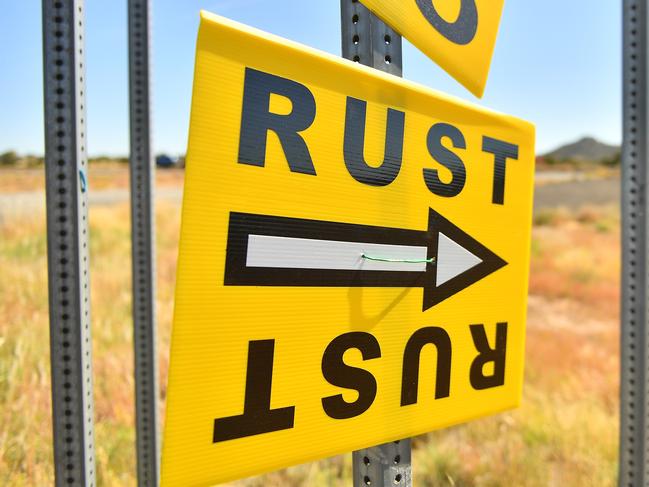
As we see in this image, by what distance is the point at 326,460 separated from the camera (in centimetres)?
247

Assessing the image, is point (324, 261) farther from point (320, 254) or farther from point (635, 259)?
point (635, 259)

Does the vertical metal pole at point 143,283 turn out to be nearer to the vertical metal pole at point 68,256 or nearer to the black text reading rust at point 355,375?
the vertical metal pole at point 68,256

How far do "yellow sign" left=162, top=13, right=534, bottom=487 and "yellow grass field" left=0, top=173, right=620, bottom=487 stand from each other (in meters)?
1.55

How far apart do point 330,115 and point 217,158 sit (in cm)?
18

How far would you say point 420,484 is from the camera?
7.65ft

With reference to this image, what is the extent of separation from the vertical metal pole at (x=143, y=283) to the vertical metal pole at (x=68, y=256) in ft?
2.87

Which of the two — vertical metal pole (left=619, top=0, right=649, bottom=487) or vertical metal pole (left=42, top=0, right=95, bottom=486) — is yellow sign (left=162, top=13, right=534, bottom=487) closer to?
vertical metal pole (left=42, top=0, right=95, bottom=486)

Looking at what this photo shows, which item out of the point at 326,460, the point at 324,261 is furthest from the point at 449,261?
the point at 326,460

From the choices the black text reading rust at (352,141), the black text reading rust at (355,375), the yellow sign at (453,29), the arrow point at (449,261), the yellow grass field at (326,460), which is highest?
the yellow sign at (453,29)

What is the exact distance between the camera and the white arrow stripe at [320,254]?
2.30 feet

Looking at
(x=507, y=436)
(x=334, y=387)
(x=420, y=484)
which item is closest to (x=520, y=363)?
(x=334, y=387)

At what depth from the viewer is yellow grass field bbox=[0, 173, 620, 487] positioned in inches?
87.6

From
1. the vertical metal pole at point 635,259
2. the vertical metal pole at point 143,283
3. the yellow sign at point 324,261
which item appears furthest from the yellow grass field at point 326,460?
the yellow sign at point 324,261

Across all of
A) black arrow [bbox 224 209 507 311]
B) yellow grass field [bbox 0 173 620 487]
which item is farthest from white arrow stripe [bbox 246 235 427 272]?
yellow grass field [bbox 0 173 620 487]
